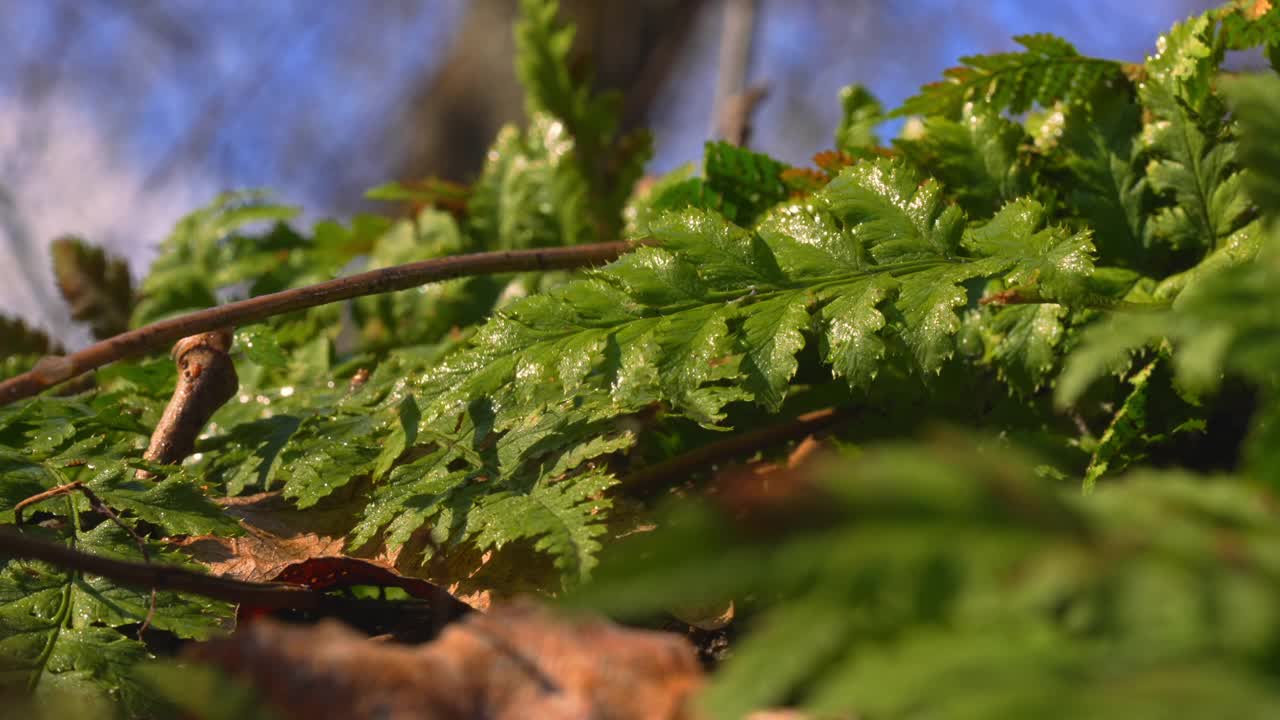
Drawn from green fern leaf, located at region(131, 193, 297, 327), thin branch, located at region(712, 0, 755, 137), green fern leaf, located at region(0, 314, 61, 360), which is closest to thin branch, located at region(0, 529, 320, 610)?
Result: green fern leaf, located at region(131, 193, 297, 327)

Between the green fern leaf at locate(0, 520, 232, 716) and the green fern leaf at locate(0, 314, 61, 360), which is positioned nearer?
the green fern leaf at locate(0, 520, 232, 716)

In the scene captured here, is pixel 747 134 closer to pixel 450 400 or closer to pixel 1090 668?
pixel 450 400

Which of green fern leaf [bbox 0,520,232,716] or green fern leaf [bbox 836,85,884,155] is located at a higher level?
green fern leaf [bbox 836,85,884,155]

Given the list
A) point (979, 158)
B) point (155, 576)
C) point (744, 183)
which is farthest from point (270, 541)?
point (979, 158)

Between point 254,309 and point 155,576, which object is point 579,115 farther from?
point 155,576

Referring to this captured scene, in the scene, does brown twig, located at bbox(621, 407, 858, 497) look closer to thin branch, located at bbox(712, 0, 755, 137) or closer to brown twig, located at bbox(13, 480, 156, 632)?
brown twig, located at bbox(13, 480, 156, 632)

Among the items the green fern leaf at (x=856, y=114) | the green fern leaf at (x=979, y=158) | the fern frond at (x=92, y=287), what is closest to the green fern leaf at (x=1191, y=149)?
the green fern leaf at (x=979, y=158)
